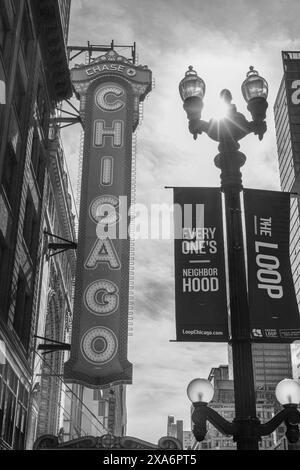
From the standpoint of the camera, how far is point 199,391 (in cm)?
945

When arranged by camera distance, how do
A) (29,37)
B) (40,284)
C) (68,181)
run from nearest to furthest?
(29,37)
(40,284)
(68,181)

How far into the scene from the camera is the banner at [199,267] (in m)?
9.73

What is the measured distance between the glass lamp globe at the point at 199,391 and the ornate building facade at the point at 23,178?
13.5 metres

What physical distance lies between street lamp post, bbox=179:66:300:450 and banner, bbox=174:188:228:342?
30 centimetres

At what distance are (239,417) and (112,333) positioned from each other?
18.5 meters

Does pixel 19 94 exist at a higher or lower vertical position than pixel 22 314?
higher

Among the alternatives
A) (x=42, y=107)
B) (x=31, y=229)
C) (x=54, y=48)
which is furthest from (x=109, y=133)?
(x=31, y=229)

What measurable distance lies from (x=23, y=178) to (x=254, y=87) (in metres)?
16.6

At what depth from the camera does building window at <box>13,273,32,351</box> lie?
26359 mm

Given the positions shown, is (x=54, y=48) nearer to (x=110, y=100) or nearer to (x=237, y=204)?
(x=110, y=100)

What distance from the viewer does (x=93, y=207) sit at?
97.8 feet

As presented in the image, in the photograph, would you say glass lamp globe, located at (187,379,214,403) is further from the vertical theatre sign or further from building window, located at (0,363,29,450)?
the vertical theatre sign
